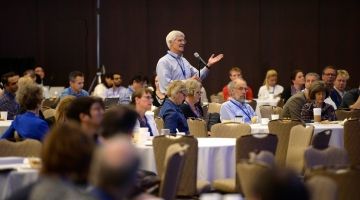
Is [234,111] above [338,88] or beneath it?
beneath

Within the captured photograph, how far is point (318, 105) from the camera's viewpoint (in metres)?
11.0

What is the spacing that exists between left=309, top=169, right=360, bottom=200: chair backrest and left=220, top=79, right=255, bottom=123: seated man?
542 cm

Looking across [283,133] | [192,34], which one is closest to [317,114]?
[283,133]

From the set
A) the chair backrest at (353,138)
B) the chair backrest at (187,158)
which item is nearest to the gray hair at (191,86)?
the chair backrest at (353,138)

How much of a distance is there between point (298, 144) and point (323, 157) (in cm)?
284

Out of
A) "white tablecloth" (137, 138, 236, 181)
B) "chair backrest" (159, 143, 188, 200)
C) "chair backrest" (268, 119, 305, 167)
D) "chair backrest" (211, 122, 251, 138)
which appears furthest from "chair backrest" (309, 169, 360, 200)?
"chair backrest" (268, 119, 305, 167)

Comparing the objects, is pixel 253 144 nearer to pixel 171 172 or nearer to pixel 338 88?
pixel 171 172

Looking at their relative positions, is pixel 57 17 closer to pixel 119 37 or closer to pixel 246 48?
pixel 119 37

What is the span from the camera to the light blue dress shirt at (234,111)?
10758 millimetres

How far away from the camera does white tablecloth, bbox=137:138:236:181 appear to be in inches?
307

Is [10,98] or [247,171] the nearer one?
[247,171]

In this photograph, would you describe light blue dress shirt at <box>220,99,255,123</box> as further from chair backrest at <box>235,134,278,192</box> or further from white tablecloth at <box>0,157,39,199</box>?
white tablecloth at <box>0,157,39,199</box>

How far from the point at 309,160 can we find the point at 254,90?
14.1m

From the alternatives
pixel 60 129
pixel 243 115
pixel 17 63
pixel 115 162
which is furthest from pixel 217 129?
pixel 17 63
